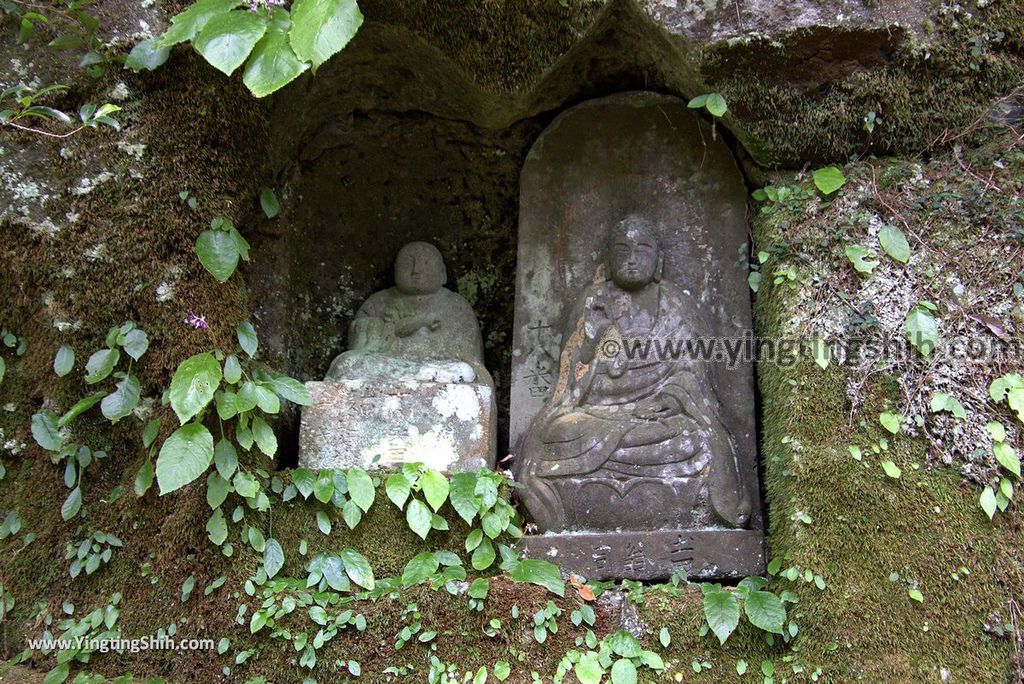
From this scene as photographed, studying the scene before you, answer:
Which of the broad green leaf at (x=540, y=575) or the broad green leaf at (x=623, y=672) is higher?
the broad green leaf at (x=540, y=575)

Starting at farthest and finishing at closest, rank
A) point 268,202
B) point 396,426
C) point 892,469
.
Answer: point 268,202 → point 396,426 → point 892,469

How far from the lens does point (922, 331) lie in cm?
382

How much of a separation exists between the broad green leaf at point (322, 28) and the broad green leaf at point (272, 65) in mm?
68

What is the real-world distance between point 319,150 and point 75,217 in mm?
1550

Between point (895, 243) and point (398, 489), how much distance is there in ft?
7.75

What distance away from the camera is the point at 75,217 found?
3.93 m

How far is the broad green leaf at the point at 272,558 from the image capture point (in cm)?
384

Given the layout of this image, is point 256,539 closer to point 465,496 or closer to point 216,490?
point 216,490

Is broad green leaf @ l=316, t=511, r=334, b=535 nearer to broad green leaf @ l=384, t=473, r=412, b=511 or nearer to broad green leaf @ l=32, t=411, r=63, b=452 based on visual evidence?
broad green leaf @ l=384, t=473, r=412, b=511

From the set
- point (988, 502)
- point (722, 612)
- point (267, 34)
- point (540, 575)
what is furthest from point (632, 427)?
point (267, 34)

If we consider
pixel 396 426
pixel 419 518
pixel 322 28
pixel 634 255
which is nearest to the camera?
pixel 322 28

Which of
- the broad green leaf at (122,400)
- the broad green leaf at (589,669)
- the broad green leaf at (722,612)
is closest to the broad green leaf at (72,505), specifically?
the broad green leaf at (122,400)

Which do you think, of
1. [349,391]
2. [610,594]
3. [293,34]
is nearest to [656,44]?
[293,34]

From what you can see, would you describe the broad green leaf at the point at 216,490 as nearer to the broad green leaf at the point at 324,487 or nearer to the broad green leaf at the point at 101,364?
the broad green leaf at the point at 324,487
